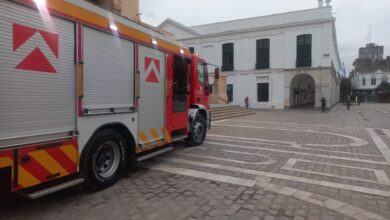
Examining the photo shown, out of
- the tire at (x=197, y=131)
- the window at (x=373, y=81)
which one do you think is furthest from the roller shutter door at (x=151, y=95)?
the window at (x=373, y=81)

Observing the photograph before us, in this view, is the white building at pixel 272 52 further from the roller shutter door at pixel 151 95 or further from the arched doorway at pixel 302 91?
the roller shutter door at pixel 151 95

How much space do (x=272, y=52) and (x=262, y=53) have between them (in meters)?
1.26

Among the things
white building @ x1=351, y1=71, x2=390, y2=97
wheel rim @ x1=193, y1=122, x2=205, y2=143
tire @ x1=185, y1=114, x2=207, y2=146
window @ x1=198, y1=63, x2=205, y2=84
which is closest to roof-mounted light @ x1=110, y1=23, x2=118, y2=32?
tire @ x1=185, y1=114, x2=207, y2=146

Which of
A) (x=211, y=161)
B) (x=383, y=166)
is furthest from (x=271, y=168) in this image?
(x=383, y=166)

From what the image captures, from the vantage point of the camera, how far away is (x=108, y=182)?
15.7 feet

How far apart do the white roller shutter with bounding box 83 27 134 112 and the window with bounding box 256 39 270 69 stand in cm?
2889

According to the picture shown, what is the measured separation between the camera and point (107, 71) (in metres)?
4.64

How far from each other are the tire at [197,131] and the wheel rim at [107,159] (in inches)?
137

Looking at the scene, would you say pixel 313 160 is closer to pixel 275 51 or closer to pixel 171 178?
pixel 171 178

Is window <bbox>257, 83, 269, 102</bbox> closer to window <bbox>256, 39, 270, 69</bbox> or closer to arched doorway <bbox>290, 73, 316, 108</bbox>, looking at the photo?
window <bbox>256, 39, 270, 69</bbox>

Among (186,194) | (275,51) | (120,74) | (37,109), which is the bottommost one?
(186,194)

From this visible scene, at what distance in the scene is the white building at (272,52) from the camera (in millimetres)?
28953

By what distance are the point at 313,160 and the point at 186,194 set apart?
13.1 ft

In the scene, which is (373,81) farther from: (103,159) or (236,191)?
(103,159)
